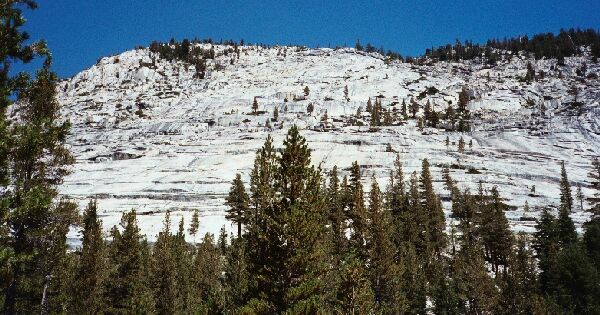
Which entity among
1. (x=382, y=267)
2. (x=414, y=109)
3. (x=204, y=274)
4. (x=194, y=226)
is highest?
(x=414, y=109)

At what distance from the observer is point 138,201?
81.4 m

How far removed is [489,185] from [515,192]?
16.8ft

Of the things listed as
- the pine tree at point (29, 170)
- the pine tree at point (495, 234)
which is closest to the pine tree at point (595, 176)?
the pine tree at point (495, 234)

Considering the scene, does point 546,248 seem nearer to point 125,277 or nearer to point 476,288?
point 476,288

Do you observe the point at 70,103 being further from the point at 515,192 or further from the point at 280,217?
the point at 280,217

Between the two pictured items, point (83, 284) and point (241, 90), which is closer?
point (83, 284)

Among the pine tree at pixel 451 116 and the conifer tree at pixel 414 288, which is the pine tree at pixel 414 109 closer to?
the pine tree at pixel 451 116

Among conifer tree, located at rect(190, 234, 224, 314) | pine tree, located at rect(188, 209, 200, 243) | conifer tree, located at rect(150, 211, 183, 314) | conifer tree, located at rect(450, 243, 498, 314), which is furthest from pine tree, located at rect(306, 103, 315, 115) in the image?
conifer tree, located at rect(150, 211, 183, 314)

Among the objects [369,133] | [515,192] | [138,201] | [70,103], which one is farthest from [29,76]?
[70,103]

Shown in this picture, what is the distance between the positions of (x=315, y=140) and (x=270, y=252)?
9922 cm

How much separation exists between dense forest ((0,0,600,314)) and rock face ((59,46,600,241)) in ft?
56.6

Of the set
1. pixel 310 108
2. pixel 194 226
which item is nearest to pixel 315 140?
pixel 310 108

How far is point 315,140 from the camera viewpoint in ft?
387

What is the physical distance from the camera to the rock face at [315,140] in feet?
281
